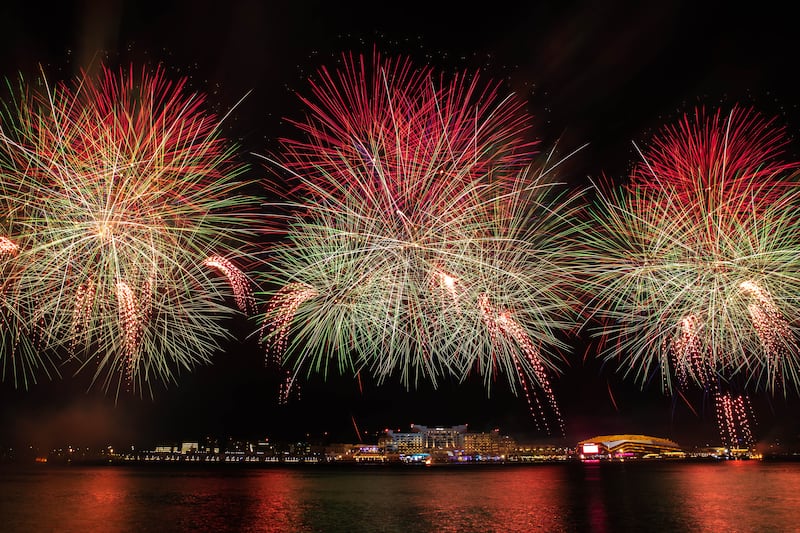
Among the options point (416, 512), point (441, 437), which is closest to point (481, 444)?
point (441, 437)

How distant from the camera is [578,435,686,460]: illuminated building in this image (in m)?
154

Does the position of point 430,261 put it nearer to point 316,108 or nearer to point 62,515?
point 316,108

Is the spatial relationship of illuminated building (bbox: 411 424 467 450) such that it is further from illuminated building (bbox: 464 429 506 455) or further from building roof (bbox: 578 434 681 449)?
building roof (bbox: 578 434 681 449)

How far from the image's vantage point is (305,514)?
2781cm

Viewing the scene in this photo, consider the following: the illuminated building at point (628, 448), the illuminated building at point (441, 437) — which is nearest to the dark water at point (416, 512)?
the illuminated building at point (441, 437)

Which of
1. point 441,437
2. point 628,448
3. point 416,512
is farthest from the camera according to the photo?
point 628,448

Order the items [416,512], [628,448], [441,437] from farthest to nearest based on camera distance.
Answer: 1. [628,448]
2. [441,437]
3. [416,512]

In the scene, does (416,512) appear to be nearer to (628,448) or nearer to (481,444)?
(481,444)

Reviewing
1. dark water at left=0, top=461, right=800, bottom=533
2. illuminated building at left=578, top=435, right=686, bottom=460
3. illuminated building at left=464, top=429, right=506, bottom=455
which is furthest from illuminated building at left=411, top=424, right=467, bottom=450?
dark water at left=0, top=461, right=800, bottom=533

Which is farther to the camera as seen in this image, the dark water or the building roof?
the building roof

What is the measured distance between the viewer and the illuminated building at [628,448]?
504 feet

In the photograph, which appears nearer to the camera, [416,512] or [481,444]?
[416,512]

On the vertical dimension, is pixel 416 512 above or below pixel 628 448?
below

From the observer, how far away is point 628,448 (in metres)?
154
